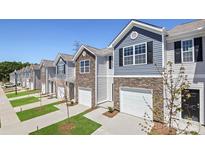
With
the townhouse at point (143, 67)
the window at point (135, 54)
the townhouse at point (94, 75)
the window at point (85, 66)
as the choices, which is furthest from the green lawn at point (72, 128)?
the window at point (85, 66)

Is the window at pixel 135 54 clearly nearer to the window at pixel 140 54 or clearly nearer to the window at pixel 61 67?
the window at pixel 140 54

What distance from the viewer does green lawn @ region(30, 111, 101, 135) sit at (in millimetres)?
9398

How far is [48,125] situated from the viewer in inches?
430

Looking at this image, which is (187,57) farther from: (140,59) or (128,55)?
(128,55)

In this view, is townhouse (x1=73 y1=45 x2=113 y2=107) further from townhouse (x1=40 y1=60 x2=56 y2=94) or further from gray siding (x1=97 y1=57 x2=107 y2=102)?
townhouse (x1=40 y1=60 x2=56 y2=94)

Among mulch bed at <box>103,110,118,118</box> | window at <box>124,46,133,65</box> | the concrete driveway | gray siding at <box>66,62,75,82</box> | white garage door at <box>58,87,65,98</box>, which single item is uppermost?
window at <box>124,46,133,65</box>

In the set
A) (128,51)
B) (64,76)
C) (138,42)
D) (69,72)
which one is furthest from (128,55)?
(64,76)

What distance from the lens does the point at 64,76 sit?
2141 centimetres

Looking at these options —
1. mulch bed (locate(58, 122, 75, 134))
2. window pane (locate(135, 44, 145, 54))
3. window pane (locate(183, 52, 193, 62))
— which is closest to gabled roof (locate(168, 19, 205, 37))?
window pane (locate(183, 52, 193, 62))

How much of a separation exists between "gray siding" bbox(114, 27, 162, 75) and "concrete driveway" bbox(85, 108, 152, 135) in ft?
12.0

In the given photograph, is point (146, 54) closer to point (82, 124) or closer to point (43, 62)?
point (82, 124)

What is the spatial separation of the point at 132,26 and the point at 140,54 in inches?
97.9

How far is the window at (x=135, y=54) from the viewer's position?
1107 centimetres

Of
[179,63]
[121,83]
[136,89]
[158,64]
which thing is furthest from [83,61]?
[179,63]
